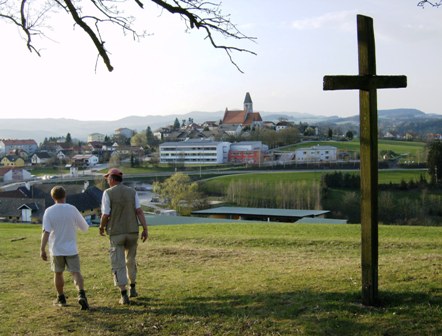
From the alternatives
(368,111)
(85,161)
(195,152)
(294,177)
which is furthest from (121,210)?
(85,161)

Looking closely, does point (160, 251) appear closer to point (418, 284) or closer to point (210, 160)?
point (418, 284)

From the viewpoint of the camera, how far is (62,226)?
22.2 ft

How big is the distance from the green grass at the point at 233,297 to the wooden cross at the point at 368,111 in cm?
86

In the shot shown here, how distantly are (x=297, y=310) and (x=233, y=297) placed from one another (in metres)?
1.14

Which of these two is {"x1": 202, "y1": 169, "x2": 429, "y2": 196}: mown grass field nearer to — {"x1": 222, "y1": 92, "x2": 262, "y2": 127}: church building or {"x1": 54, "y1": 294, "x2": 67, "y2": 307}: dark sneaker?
{"x1": 54, "y1": 294, "x2": 67, "y2": 307}: dark sneaker

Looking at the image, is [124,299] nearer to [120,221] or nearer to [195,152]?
[120,221]

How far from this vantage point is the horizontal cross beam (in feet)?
18.8

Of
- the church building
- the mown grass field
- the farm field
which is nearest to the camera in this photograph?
the mown grass field

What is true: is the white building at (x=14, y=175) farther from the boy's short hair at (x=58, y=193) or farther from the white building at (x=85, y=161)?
the boy's short hair at (x=58, y=193)

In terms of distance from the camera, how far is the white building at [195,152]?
10738 cm

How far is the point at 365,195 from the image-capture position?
19.1 ft

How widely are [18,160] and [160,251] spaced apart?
115184 mm

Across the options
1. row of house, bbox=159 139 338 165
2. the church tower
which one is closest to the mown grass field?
row of house, bbox=159 139 338 165

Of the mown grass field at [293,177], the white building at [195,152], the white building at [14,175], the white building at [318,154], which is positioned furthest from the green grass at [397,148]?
the white building at [14,175]
